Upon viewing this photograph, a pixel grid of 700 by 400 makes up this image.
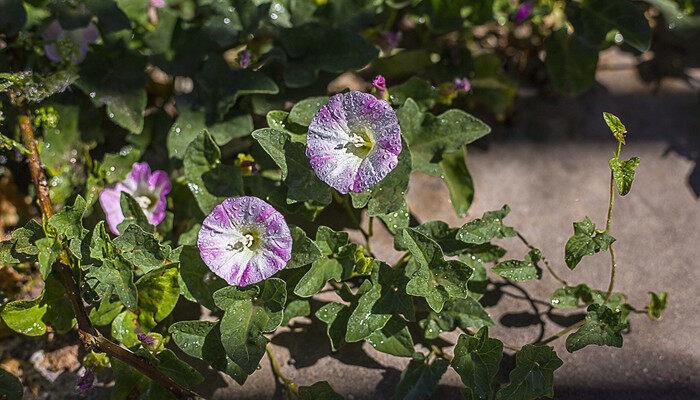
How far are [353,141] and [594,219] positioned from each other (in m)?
0.78

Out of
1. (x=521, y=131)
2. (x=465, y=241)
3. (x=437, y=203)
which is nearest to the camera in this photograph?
(x=465, y=241)

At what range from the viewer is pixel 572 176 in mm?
2359

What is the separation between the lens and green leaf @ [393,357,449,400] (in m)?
1.80

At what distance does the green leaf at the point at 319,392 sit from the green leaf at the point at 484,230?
16.9 inches

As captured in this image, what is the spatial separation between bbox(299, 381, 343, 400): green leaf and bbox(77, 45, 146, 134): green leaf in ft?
Result: 2.68

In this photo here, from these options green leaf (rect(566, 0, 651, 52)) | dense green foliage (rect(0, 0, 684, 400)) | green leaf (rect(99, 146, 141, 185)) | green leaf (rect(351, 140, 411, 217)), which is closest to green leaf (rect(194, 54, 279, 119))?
dense green foliage (rect(0, 0, 684, 400))

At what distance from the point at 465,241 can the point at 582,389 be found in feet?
1.40

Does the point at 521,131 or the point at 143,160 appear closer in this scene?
the point at 143,160

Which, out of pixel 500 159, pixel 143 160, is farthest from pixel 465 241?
pixel 143 160

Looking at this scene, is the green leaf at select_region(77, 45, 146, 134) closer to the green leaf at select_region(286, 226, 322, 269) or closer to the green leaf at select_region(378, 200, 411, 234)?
the green leaf at select_region(286, 226, 322, 269)

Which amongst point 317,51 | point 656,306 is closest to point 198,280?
point 317,51

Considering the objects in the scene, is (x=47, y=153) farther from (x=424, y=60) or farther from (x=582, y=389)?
(x=582, y=389)

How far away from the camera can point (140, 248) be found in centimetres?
181

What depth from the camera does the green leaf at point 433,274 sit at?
1.73m
